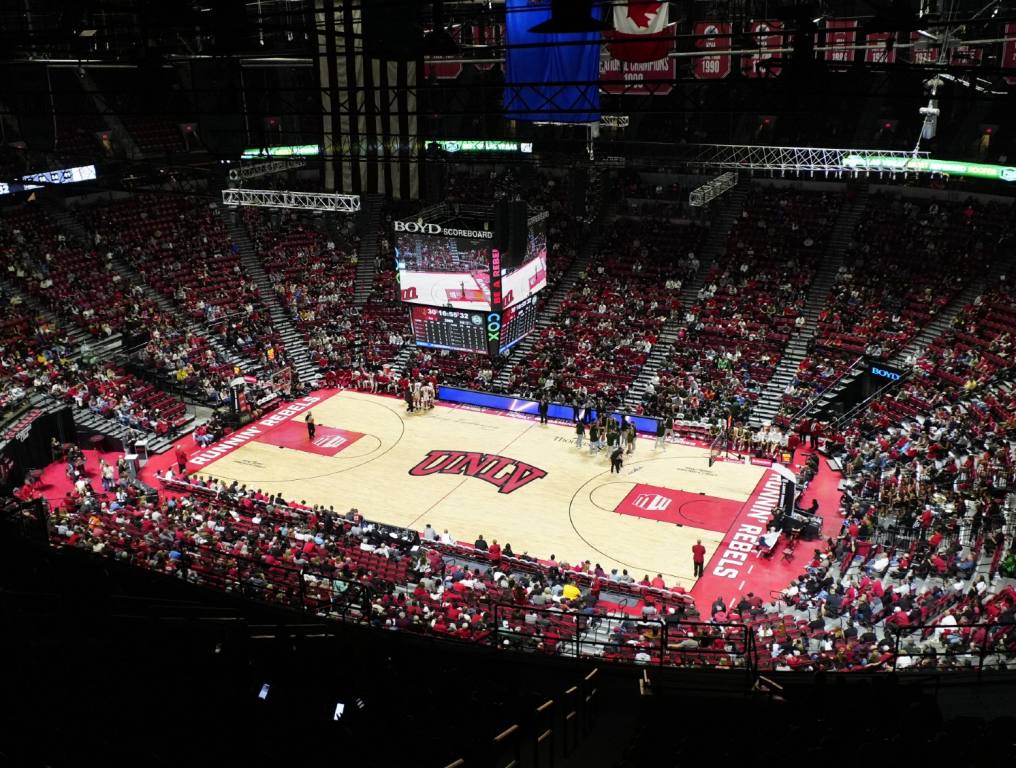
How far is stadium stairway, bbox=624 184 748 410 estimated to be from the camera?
3275 centimetres

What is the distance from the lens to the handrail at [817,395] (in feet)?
97.1

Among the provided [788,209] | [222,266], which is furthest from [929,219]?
[222,266]

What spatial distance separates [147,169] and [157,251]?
11.0 feet

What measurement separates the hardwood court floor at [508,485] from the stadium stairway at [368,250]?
25.0 ft

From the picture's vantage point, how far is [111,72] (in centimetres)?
3878

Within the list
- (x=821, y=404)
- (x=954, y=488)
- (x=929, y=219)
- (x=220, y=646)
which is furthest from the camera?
(x=929, y=219)

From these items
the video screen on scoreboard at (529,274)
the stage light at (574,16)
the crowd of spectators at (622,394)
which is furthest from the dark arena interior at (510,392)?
the video screen on scoreboard at (529,274)

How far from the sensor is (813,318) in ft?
108

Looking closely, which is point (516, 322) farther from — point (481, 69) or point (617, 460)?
point (481, 69)

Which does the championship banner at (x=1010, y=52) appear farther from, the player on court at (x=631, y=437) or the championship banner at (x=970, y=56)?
the player on court at (x=631, y=437)

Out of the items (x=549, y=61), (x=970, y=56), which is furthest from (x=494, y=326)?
(x=970, y=56)

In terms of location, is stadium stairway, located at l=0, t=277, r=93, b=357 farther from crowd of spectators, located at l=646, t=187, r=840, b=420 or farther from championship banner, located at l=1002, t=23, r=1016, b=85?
championship banner, located at l=1002, t=23, r=1016, b=85

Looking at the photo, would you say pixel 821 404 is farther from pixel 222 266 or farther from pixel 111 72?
pixel 111 72

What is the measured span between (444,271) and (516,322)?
111 inches
